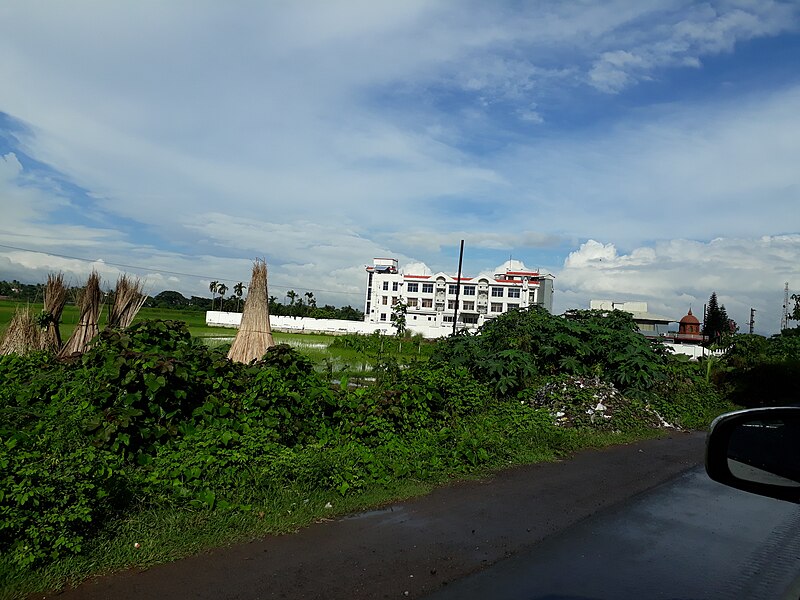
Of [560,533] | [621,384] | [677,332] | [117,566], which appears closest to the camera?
[117,566]

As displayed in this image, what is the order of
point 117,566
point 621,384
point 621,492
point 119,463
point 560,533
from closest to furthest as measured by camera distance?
point 117,566
point 119,463
point 560,533
point 621,492
point 621,384

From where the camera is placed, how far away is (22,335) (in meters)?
11.0

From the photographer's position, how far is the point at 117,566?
4414mm

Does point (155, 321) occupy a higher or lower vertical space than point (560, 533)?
higher

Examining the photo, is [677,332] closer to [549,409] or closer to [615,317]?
[615,317]

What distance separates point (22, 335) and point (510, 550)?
952 cm

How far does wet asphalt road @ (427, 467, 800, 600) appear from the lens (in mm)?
4613

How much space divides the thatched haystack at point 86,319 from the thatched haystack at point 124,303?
295 millimetres

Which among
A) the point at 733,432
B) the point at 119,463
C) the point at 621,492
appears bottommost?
the point at 621,492

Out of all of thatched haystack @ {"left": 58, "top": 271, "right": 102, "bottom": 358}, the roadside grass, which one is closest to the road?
the roadside grass

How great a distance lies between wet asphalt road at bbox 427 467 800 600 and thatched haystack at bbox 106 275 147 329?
8.59m

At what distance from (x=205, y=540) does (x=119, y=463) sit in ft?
3.94

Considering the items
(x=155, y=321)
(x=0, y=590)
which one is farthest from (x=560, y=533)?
(x=155, y=321)

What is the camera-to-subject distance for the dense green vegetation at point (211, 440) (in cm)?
457
